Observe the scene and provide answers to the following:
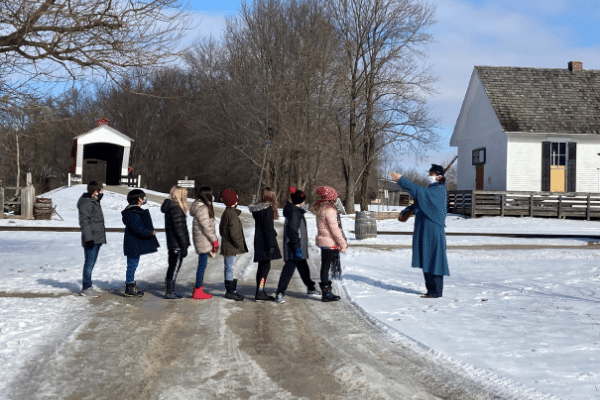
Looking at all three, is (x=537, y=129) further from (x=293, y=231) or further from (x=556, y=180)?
(x=293, y=231)

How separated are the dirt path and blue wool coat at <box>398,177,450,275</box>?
164cm

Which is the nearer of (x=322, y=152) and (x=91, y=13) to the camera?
(x=91, y=13)

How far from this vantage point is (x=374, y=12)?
34719 mm

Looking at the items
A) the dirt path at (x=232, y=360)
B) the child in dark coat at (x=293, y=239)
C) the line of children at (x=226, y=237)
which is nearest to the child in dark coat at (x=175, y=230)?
the line of children at (x=226, y=237)

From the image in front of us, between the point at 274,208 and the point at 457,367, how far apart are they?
14.2ft

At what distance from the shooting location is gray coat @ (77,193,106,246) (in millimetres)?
9289

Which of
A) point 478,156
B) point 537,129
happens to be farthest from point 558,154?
point 478,156

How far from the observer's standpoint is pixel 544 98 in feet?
110

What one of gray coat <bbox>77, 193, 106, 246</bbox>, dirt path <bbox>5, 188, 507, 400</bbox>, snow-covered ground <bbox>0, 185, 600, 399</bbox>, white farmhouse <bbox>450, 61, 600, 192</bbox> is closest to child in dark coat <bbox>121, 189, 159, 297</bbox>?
gray coat <bbox>77, 193, 106, 246</bbox>

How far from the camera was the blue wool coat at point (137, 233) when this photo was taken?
359 inches

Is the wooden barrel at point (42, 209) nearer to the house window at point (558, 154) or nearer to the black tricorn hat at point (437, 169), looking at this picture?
the black tricorn hat at point (437, 169)

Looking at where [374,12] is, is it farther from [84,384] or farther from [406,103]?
[84,384]

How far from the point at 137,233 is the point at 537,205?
1035 inches

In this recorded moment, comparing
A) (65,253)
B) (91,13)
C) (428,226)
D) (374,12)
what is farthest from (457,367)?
(374,12)
